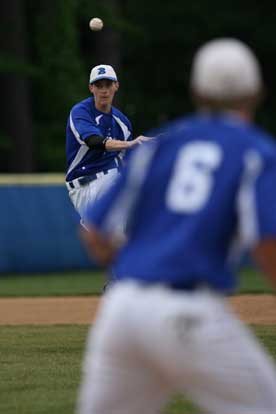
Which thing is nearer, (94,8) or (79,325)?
(79,325)

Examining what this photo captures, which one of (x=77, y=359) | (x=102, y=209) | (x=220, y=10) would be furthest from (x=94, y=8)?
(x=102, y=209)

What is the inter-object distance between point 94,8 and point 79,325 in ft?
67.9

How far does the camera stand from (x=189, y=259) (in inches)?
182

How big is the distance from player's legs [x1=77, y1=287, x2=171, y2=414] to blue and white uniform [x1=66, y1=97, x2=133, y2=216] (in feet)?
23.5

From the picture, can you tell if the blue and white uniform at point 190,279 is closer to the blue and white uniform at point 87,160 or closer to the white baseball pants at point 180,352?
the white baseball pants at point 180,352

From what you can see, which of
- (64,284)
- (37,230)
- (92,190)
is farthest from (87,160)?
(37,230)

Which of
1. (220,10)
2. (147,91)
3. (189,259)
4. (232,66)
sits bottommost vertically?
(147,91)

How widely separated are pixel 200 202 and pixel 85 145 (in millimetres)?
7278

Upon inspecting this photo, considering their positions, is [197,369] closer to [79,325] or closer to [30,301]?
[79,325]

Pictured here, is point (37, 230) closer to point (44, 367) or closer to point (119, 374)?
point (44, 367)

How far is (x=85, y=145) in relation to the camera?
11859 mm

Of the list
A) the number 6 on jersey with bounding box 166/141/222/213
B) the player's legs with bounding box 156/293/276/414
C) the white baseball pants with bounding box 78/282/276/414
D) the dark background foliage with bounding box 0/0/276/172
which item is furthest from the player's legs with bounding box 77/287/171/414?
the dark background foliage with bounding box 0/0/276/172

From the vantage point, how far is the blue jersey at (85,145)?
1188 centimetres

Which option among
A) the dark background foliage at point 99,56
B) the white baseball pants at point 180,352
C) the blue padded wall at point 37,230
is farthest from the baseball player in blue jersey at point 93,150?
the dark background foliage at point 99,56
